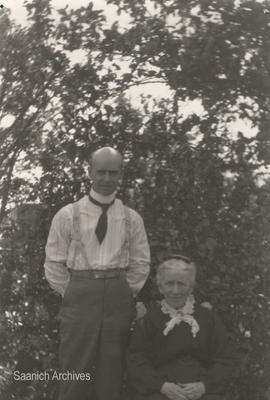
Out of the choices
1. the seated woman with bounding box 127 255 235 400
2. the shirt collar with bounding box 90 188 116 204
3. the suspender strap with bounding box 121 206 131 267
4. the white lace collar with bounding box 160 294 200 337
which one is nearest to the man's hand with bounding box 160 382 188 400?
the seated woman with bounding box 127 255 235 400

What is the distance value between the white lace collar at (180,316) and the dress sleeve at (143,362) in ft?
0.36

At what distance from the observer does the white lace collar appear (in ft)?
12.6

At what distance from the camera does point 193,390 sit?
12.0 ft

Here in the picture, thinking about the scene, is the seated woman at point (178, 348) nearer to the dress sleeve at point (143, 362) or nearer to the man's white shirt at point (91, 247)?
the dress sleeve at point (143, 362)

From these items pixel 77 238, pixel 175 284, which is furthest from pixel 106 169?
pixel 175 284

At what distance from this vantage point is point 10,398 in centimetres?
465

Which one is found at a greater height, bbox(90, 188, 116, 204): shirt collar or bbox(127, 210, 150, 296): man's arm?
bbox(90, 188, 116, 204): shirt collar

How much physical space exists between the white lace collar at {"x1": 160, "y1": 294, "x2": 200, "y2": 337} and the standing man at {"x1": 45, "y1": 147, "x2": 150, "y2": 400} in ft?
0.73

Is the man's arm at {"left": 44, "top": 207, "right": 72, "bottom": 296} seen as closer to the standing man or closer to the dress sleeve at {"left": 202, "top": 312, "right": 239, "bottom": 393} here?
the standing man

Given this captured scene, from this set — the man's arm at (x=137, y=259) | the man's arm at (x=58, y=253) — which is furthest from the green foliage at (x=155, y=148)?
the man's arm at (x=58, y=253)

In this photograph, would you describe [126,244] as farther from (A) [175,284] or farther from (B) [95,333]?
(B) [95,333]

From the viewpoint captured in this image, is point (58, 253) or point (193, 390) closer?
point (193, 390)

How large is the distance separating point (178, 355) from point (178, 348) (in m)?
0.04

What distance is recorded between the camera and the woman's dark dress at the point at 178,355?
3.69 m
